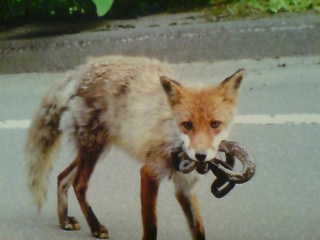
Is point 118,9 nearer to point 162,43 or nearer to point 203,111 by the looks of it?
point 162,43

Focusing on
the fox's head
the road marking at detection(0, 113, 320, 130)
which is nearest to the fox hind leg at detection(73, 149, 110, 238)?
the fox's head

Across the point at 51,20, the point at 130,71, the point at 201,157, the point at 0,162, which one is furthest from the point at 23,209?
the point at 201,157

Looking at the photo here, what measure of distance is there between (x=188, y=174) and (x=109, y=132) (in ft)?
1.13

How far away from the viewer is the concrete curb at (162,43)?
254cm

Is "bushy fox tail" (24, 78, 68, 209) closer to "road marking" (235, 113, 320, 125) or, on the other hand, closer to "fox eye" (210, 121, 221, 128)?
"fox eye" (210, 121, 221, 128)

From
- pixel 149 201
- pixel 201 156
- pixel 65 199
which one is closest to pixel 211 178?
pixel 65 199

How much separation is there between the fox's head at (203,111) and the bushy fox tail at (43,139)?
2.08ft

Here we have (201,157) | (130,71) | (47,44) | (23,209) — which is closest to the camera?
(201,157)

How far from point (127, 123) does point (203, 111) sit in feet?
1.48

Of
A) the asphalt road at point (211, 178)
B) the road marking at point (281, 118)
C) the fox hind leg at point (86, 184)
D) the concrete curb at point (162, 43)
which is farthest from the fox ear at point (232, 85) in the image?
the road marking at point (281, 118)

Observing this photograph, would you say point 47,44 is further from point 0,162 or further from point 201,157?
point 0,162

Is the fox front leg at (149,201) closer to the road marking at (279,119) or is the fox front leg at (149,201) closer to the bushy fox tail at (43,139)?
the bushy fox tail at (43,139)

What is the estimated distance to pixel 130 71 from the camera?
2.86 metres

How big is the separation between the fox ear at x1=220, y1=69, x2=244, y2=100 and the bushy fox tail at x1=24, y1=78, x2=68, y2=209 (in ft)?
2.52
